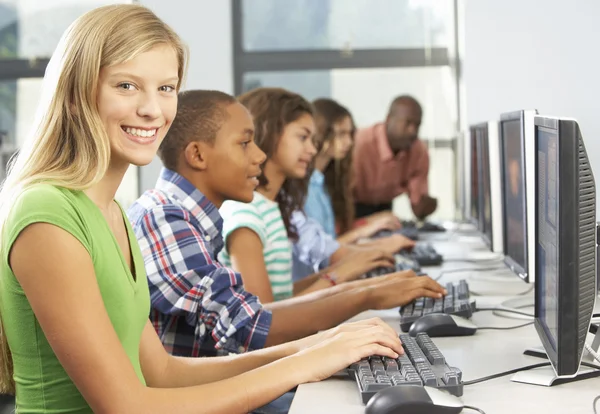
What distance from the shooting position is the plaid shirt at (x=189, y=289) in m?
1.76

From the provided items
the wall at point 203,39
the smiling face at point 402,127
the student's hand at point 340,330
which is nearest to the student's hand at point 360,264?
the student's hand at point 340,330

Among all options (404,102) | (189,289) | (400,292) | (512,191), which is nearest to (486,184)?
(512,191)

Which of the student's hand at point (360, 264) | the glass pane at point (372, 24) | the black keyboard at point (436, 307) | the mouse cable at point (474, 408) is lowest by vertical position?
the student's hand at point (360, 264)

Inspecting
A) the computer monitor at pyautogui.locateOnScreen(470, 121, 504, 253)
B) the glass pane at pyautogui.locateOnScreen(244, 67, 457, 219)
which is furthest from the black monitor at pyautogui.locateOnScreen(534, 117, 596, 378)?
the glass pane at pyautogui.locateOnScreen(244, 67, 457, 219)

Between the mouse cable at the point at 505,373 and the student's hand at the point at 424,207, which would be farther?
the student's hand at the point at 424,207

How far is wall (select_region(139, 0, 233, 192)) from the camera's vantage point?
5073mm

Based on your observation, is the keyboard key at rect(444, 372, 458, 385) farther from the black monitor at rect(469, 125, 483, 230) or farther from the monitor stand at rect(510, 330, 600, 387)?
the black monitor at rect(469, 125, 483, 230)

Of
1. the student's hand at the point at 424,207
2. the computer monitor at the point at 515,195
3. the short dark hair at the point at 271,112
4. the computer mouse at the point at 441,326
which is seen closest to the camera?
the computer monitor at the point at 515,195

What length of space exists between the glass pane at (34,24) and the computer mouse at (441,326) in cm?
423

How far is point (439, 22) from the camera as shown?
565cm

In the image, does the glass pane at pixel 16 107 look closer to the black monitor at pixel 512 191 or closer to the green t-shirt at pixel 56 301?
the black monitor at pixel 512 191

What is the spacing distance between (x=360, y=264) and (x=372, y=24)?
3270 millimetres

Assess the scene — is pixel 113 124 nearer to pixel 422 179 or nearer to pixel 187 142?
pixel 187 142

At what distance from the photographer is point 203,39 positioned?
523 cm
